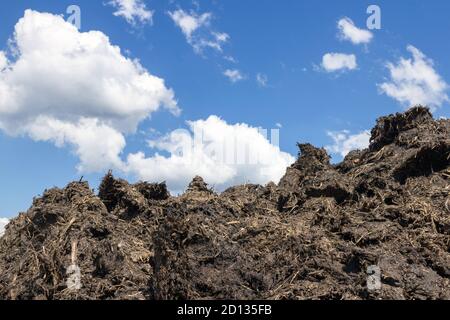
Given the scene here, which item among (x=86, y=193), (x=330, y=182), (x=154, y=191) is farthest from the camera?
(x=154, y=191)

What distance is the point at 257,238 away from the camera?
7176 millimetres

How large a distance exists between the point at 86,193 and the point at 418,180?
600 cm

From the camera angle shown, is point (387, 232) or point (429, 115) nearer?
point (387, 232)

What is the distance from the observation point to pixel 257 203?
30.5 ft

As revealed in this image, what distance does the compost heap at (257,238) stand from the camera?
20.2ft

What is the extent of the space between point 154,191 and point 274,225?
3492mm

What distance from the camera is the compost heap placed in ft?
20.2

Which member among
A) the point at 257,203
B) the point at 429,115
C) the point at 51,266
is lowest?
the point at 51,266

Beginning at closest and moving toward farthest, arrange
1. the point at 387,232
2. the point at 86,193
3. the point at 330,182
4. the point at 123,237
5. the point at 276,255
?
the point at 276,255
the point at 387,232
the point at 123,237
the point at 86,193
the point at 330,182
